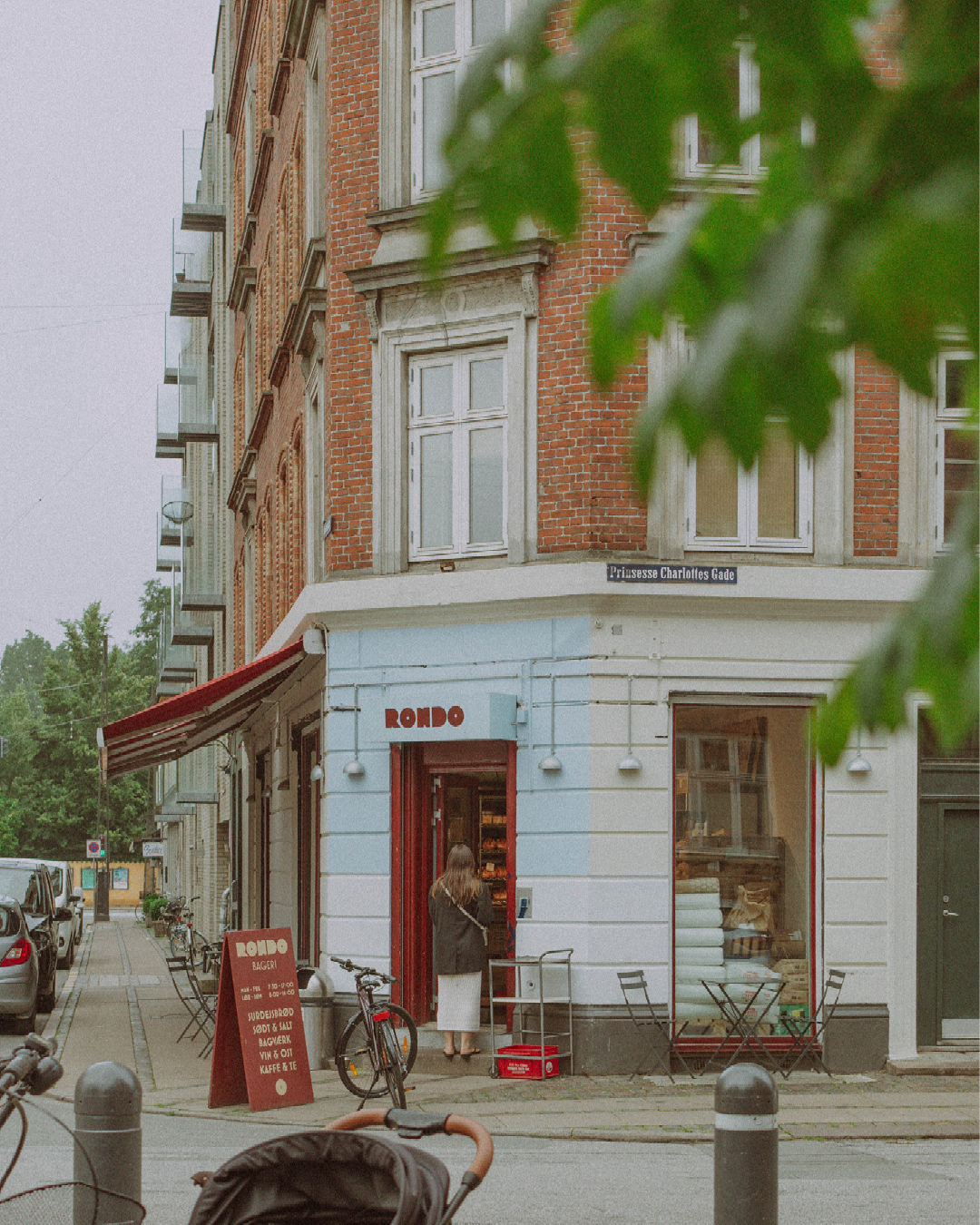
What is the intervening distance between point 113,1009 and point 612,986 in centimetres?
1005

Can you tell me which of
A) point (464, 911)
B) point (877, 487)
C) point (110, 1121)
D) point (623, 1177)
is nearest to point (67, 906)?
point (464, 911)

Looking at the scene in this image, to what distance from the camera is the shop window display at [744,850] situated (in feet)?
50.1

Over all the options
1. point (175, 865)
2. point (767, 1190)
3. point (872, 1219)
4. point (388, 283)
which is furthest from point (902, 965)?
point (175, 865)

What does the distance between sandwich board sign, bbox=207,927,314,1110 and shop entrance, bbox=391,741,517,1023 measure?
8.24 ft

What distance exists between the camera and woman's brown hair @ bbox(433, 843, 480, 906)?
592 inches

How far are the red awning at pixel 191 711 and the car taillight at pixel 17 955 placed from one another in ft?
6.74

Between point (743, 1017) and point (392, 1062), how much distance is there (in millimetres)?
3555

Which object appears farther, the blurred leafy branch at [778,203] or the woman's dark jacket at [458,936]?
the woman's dark jacket at [458,936]

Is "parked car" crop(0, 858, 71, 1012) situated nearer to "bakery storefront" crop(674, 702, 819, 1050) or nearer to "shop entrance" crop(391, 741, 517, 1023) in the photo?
"shop entrance" crop(391, 741, 517, 1023)

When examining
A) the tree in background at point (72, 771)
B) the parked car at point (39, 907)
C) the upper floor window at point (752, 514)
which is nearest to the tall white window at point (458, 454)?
the upper floor window at point (752, 514)

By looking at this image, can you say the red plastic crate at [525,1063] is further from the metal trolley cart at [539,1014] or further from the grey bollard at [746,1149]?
the grey bollard at [746,1149]

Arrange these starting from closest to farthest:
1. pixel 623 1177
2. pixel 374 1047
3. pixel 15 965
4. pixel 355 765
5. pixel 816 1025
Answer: pixel 623 1177
pixel 374 1047
pixel 816 1025
pixel 355 765
pixel 15 965

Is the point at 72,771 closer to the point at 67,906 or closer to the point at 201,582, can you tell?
the point at 67,906

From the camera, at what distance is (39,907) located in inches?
950
